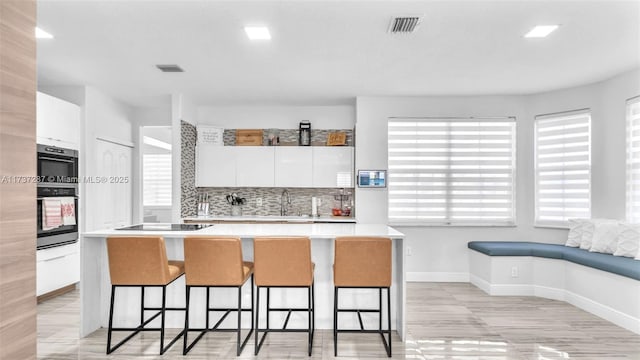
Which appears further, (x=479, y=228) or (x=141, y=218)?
(x=141, y=218)

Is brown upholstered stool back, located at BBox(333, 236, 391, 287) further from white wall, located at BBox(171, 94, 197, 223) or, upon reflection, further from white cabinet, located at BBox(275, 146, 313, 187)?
white wall, located at BBox(171, 94, 197, 223)

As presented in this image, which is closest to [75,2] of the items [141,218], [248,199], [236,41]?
[236,41]

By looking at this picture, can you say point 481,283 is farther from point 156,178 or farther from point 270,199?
point 156,178

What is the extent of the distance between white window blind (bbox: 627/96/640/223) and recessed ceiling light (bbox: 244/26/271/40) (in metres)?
4.18

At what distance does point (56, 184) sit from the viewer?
170 inches

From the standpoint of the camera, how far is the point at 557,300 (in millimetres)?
4469

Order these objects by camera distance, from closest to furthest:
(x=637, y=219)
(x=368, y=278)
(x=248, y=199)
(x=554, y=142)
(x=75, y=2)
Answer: (x=75, y=2)
(x=368, y=278)
(x=637, y=219)
(x=554, y=142)
(x=248, y=199)

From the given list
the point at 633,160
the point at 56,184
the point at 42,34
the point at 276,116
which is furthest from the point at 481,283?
the point at 42,34

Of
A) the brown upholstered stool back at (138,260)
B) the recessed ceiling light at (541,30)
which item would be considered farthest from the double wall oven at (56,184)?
the recessed ceiling light at (541,30)

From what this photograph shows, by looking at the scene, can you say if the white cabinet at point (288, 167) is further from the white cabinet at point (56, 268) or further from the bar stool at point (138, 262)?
the bar stool at point (138, 262)

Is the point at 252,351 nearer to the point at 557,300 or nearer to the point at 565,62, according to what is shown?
the point at 557,300

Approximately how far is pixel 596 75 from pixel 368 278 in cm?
387

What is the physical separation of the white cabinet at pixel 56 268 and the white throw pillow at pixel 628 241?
6.24 metres

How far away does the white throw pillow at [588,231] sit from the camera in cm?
436
